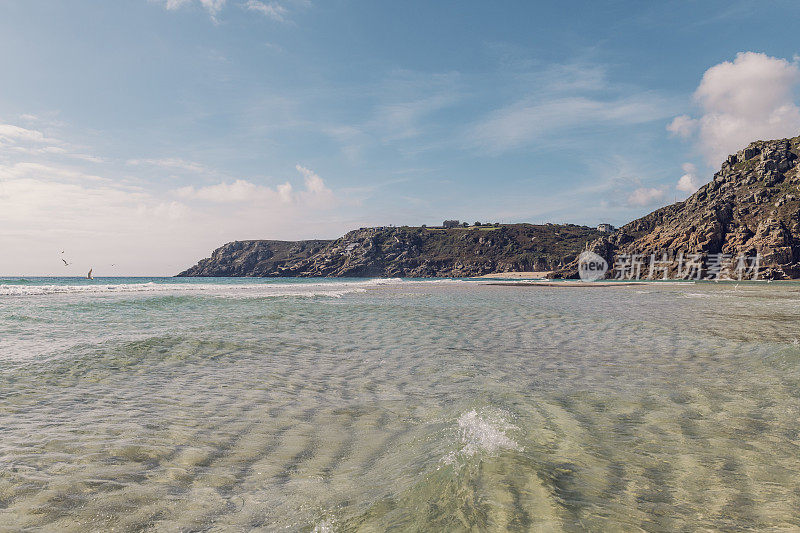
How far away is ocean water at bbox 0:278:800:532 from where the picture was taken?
12.8 ft

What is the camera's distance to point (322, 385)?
9383mm

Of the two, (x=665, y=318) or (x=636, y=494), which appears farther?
(x=665, y=318)

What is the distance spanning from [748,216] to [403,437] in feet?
500

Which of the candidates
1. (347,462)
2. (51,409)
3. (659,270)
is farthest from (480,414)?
(659,270)

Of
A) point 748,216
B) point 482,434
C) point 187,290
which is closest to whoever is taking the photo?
point 482,434

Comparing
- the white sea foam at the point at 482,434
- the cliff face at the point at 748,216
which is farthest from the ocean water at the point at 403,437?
the cliff face at the point at 748,216

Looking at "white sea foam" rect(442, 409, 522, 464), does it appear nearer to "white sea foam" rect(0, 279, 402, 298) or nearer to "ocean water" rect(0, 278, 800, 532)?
"ocean water" rect(0, 278, 800, 532)

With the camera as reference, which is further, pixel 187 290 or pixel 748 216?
pixel 748 216

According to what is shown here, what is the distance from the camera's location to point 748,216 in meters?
117

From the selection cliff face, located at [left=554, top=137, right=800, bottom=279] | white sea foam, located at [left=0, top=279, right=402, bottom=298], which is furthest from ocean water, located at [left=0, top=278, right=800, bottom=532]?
cliff face, located at [left=554, top=137, right=800, bottom=279]

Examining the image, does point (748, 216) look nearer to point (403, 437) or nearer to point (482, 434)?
point (482, 434)

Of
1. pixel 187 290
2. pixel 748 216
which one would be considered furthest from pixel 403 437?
pixel 748 216

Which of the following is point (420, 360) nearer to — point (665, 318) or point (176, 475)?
point (176, 475)

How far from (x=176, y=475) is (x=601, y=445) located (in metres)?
5.66
